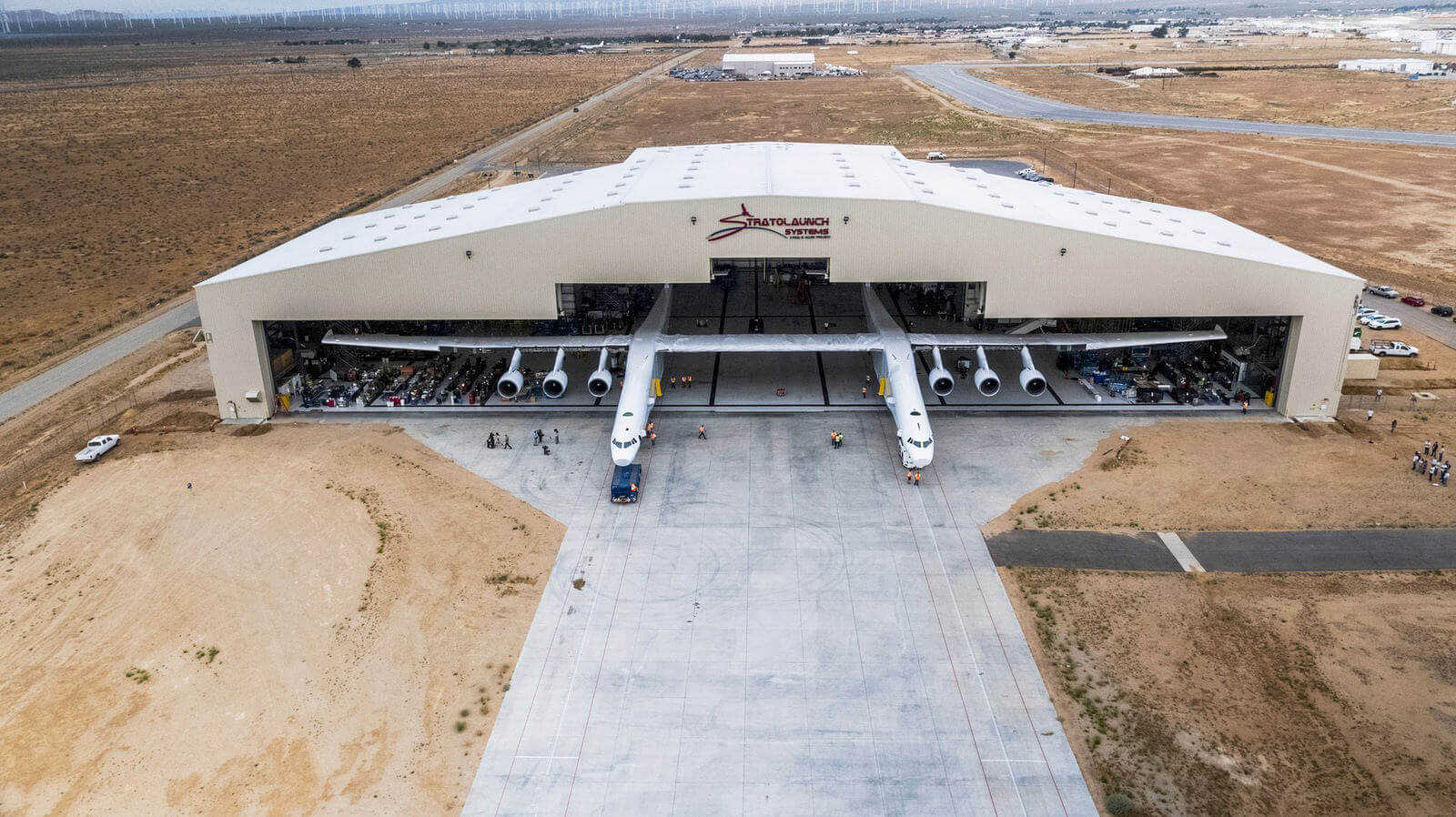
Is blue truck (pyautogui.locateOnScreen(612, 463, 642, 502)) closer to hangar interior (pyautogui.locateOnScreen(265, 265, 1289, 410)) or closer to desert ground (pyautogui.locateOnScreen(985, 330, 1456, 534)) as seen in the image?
hangar interior (pyautogui.locateOnScreen(265, 265, 1289, 410))

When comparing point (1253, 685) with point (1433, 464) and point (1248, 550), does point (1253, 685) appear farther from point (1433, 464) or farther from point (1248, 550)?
point (1433, 464)

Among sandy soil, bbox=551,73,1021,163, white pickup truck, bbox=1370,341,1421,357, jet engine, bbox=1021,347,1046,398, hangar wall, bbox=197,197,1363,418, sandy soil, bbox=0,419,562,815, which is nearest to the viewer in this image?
sandy soil, bbox=0,419,562,815

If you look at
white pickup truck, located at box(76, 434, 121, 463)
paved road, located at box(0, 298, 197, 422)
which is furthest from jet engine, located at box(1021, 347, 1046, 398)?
paved road, located at box(0, 298, 197, 422)

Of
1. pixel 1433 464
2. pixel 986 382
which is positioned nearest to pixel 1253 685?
pixel 986 382

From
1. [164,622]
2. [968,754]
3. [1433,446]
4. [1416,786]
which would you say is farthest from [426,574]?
[1433,446]

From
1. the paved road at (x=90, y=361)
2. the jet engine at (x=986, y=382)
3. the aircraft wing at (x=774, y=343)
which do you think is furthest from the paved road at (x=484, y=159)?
the jet engine at (x=986, y=382)

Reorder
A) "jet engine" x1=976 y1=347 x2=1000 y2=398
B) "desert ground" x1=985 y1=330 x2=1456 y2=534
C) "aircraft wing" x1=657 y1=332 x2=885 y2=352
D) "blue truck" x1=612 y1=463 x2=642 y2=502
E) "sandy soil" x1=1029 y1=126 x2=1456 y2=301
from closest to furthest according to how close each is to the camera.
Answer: "desert ground" x1=985 y1=330 x2=1456 y2=534
"blue truck" x1=612 y1=463 x2=642 y2=502
"jet engine" x1=976 y1=347 x2=1000 y2=398
"aircraft wing" x1=657 y1=332 x2=885 y2=352
"sandy soil" x1=1029 y1=126 x2=1456 y2=301
